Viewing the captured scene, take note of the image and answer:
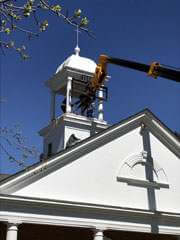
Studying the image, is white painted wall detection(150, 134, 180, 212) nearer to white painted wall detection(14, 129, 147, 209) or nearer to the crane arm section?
white painted wall detection(14, 129, 147, 209)

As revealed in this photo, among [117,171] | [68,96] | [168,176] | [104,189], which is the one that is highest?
[68,96]

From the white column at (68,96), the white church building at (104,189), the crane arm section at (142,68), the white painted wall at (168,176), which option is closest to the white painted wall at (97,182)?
the white church building at (104,189)

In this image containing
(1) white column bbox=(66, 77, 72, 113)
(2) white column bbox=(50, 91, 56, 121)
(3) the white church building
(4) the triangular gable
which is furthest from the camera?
(2) white column bbox=(50, 91, 56, 121)

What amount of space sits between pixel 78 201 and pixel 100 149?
7.19 feet

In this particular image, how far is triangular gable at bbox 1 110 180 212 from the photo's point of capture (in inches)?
608

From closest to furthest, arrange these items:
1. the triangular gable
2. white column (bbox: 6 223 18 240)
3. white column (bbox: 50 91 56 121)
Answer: white column (bbox: 6 223 18 240) < the triangular gable < white column (bbox: 50 91 56 121)

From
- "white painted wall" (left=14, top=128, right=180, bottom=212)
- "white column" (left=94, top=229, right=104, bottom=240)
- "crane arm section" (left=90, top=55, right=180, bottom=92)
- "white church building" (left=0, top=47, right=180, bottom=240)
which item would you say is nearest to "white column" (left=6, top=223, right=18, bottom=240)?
"white church building" (left=0, top=47, right=180, bottom=240)

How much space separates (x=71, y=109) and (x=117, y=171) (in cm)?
700

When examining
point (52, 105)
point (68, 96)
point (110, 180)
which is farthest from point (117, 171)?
point (52, 105)

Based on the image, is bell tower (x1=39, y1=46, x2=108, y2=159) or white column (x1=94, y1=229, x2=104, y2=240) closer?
white column (x1=94, y1=229, x2=104, y2=240)

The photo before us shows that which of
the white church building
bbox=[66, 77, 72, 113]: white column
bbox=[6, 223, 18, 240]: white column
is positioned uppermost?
bbox=[66, 77, 72, 113]: white column

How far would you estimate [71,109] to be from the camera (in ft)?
76.6

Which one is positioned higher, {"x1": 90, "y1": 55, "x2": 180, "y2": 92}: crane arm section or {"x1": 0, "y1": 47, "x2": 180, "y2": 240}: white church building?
{"x1": 90, "y1": 55, "x2": 180, "y2": 92}: crane arm section

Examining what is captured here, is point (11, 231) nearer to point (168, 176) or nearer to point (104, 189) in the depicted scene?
point (104, 189)
